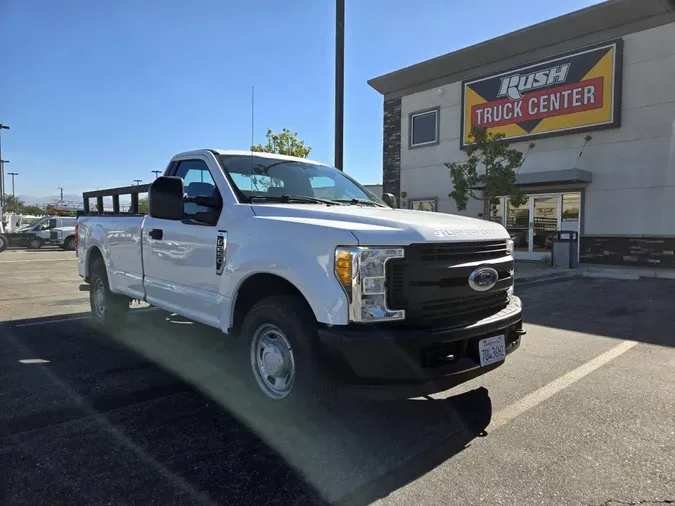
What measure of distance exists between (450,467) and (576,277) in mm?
11595

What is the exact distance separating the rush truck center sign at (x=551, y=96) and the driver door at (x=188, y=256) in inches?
532

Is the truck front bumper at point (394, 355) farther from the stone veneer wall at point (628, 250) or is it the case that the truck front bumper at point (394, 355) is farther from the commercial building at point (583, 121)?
the stone veneer wall at point (628, 250)

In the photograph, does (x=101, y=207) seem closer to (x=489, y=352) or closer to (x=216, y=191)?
(x=216, y=191)

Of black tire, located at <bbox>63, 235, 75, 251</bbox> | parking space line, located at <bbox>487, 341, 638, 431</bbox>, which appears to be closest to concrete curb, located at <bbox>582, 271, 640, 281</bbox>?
parking space line, located at <bbox>487, 341, 638, 431</bbox>

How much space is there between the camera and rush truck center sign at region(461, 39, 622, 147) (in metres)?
14.5

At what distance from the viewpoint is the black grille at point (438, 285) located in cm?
286

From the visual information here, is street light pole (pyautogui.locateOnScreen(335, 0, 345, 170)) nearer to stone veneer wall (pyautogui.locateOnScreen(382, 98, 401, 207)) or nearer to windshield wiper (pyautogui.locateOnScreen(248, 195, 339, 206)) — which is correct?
windshield wiper (pyautogui.locateOnScreen(248, 195, 339, 206))

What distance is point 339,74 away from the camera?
28.6ft

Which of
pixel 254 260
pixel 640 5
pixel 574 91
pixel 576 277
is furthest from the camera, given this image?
pixel 574 91

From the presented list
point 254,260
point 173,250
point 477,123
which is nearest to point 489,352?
point 254,260

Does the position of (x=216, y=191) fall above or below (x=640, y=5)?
below

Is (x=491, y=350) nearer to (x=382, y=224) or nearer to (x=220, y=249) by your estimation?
(x=382, y=224)

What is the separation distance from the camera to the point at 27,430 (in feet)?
10.5

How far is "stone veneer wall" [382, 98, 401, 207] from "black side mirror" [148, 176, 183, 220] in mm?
17057
